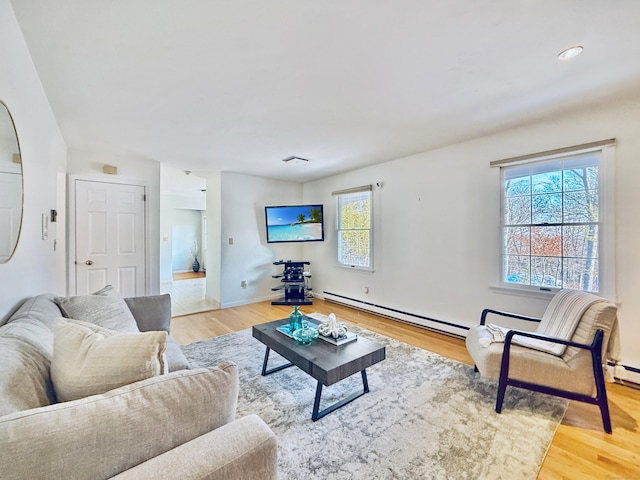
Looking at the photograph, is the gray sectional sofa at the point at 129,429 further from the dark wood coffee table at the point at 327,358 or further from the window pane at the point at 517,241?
the window pane at the point at 517,241

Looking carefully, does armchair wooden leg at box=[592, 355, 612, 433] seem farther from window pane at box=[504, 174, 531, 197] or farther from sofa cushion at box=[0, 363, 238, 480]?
sofa cushion at box=[0, 363, 238, 480]

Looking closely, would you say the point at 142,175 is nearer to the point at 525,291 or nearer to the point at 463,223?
the point at 463,223

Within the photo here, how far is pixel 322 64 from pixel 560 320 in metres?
2.60

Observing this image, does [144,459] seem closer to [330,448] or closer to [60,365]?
[60,365]

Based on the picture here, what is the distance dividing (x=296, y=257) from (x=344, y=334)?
149 inches

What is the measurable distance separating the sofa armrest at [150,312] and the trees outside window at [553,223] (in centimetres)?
351

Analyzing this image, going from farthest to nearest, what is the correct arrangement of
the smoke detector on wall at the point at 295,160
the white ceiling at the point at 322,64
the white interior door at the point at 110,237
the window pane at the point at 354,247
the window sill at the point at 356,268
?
the window pane at the point at 354,247 → the window sill at the point at 356,268 → the smoke detector on wall at the point at 295,160 → the white interior door at the point at 110,237 → the white ceiling at the point at 322,64

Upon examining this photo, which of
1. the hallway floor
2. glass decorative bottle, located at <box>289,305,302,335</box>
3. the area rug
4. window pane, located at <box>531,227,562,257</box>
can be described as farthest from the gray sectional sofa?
the hallway floor

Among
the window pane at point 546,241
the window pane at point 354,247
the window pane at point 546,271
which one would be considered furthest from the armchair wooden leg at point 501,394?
the window pane at point 354,247

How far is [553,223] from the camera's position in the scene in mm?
2750

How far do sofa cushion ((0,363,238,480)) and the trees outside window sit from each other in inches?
127

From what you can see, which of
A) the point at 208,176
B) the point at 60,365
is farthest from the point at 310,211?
Result: the point at 60,365

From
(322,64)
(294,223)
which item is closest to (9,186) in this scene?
(322,64)

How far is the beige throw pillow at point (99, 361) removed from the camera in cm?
85
